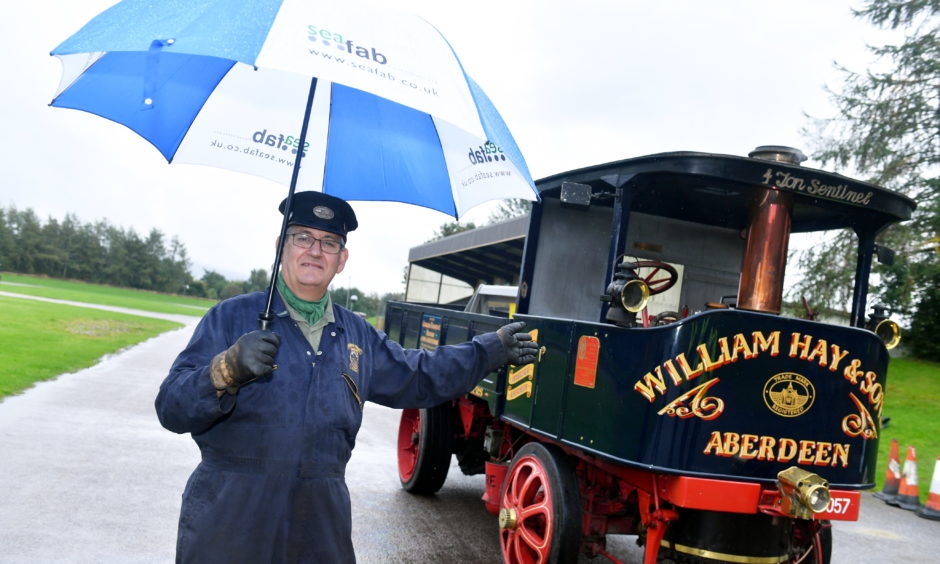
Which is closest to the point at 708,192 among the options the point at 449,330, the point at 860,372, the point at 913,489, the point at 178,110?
the point at 860,372

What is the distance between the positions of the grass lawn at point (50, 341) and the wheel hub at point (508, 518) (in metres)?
7.47

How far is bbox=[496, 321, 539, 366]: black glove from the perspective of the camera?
9.43ft

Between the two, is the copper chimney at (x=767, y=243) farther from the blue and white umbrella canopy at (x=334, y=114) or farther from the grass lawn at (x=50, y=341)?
the grass lawn at (x=50, y=341)

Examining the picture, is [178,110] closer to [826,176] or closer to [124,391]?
[826,176]

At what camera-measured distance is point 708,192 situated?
4.60 meters

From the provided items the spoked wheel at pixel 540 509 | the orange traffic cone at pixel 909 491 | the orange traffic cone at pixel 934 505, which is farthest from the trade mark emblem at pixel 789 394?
the orange traffic cone at pixel 909 491

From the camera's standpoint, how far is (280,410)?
7.66 feet

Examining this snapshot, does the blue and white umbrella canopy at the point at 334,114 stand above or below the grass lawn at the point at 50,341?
above

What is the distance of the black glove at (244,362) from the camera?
6.82ft

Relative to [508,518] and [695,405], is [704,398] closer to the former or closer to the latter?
[695,405]

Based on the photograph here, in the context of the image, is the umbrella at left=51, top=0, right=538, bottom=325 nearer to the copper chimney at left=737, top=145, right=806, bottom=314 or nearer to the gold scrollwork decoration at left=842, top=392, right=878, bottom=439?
the copper chimney at left=737, top=145, right=806, bottom=314

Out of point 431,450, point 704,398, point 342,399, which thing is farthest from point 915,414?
point 342,399

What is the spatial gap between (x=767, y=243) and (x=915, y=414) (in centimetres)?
1384

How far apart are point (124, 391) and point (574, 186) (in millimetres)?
8410
